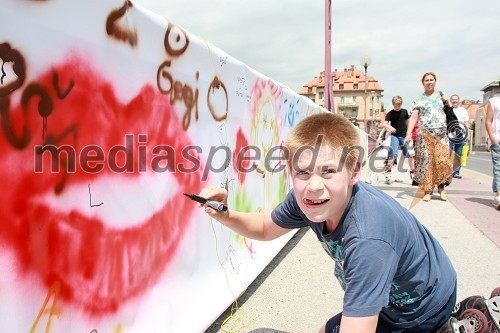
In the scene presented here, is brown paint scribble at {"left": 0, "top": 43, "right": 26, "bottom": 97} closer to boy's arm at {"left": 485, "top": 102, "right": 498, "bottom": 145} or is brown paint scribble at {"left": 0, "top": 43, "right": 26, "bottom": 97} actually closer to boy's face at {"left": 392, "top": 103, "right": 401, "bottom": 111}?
boy's arm at {"left": 485, "top": 102, "right": 498, "bottom": 145}

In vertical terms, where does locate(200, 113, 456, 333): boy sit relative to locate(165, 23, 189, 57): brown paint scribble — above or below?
below

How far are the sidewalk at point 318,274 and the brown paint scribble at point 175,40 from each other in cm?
157

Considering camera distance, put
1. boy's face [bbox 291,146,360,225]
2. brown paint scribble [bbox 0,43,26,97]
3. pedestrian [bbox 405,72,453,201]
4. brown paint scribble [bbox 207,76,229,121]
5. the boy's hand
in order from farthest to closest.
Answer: pedestrian [bbox 405,72,453,201], brown paint scribble [bbox 207,76,229,121], the boy's hand, boy's face [bbox 291,146,360,225], brown paint scribble [bbox 0,43,26,97]

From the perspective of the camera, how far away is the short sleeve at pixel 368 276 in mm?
1335

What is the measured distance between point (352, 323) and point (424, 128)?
18.3ft

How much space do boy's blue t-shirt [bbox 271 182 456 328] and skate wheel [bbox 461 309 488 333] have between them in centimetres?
9

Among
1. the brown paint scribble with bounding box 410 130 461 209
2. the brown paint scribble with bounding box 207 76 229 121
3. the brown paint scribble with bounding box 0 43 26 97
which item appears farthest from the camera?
the brown paint scribble with bounding box 410 130 461 209

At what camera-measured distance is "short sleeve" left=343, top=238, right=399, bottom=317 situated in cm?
133

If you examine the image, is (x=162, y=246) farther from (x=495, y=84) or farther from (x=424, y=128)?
(x=495, y=84)

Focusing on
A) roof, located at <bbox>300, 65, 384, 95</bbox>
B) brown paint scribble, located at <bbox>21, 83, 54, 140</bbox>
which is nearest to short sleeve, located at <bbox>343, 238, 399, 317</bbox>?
brown paint scribble, located at <bbox>21, 83, 54, 140</bbox>

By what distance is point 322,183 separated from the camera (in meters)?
1.45

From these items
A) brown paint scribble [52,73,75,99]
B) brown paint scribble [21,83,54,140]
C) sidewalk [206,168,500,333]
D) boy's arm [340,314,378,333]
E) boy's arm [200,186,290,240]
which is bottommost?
sidewalk [206,168,500,333]

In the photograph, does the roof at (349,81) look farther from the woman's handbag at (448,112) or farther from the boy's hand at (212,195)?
the boy's hand at (212,195)

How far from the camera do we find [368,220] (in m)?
1.41
